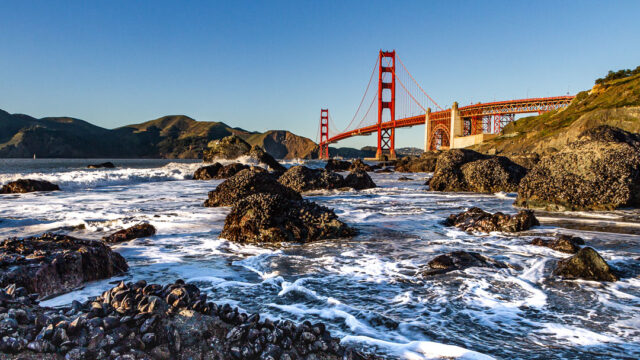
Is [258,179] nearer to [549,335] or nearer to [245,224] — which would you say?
[245,224]

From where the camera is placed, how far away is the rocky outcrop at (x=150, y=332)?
1.45 meters

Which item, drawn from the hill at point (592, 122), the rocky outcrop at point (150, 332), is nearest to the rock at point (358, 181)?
the hill at point (592, 122)

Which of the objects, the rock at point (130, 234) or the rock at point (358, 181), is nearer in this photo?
the rock at point (130, 234)

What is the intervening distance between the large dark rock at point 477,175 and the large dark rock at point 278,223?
261 inches

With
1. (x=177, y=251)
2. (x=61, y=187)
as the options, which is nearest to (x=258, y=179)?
(x=177, y=251)

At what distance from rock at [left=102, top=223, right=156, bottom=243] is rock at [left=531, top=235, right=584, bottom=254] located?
14.1 feet

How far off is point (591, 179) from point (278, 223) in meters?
5.60

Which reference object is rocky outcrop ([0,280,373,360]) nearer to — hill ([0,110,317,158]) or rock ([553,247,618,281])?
rock ([553,247,618,281])

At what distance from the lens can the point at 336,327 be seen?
77.2 inches

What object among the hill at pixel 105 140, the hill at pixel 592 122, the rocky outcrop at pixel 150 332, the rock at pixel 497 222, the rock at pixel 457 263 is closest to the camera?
the rocky outcrop at pixel 150 332

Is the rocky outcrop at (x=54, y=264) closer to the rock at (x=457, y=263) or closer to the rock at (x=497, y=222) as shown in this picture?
the rock at (x=457, y=263)

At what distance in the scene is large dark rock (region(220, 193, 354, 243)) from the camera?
410cm

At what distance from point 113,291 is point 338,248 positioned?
2326 mm

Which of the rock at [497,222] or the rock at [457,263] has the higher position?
the rock at [497,222]
